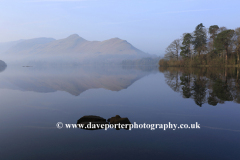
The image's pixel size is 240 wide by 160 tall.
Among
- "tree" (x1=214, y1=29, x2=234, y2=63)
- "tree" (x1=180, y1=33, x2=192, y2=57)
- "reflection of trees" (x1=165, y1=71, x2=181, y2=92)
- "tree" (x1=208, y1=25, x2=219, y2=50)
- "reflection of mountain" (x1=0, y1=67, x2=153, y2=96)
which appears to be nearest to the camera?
"reflection of trees" (x1=165, y1=71, x2=181, y2=92)

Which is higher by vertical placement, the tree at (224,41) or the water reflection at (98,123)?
the tree at (224,41)

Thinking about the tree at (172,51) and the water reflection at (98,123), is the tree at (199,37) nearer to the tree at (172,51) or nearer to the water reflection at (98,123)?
the tree at (172,51)

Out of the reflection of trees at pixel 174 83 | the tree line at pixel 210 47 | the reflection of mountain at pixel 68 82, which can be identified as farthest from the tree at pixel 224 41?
the reflection of trees at pixel 174 83

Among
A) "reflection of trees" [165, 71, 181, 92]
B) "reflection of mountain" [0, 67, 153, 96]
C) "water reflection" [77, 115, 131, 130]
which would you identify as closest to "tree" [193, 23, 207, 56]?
"reflection of mountain" [0, 67, 153, 96]

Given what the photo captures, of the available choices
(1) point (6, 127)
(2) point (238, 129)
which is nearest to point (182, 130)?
(2) point (238, 129)

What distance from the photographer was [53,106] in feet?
60.5

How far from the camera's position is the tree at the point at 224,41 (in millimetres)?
78750

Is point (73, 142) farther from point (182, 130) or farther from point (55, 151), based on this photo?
point (182, 130)

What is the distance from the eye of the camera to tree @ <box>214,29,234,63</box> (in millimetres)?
78750

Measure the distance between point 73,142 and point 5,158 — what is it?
3.03 metres

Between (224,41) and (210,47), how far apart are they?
42.9 feet

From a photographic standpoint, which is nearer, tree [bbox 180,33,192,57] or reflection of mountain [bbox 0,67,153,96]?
reflection of mountain [bbox 0,67,153,96]

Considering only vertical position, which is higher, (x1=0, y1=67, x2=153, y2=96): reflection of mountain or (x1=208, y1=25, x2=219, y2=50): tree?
(x1=208, y1=25, x2=219, y2=50): tree

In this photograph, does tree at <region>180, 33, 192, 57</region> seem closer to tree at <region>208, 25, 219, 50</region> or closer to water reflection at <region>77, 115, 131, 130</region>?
tree at <region>208, 25, 219, 50</region>
